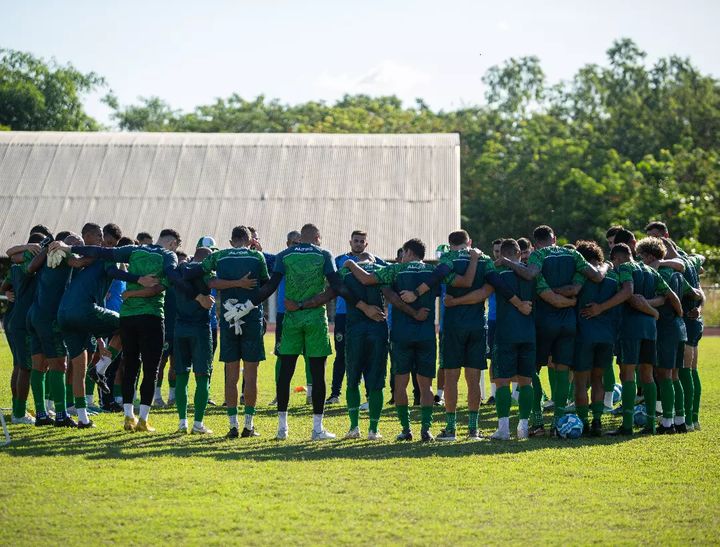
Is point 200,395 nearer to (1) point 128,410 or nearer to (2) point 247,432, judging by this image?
(2) point 247,432

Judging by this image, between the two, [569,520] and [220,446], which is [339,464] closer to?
[220,446]

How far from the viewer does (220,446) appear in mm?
11906

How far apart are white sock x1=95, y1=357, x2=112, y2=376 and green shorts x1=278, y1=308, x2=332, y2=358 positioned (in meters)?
3.53

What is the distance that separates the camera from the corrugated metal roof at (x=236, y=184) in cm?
4072

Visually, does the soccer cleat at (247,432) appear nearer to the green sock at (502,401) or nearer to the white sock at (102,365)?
the green sock at (502,401)

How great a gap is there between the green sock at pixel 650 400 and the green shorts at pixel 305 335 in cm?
376

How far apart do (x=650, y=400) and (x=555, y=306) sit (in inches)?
67.7

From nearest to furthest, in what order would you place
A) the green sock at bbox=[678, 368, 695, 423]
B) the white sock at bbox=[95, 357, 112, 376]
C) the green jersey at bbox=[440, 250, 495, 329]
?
the green jersey at bbox=[440, 250, 495, 329] < the green sock at bbox=[678, 368, 695, 423] < the white sock at bbox=[95, 357, 112, 376]

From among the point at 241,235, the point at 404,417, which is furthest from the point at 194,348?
the point at 404,417

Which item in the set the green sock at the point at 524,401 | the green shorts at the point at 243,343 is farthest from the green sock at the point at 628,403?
the green shorts at the point at 243,343

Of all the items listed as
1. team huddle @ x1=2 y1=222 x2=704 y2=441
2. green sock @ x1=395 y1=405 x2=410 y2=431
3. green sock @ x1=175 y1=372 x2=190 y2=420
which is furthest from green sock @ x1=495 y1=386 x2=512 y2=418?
green sock @ x1=175 y1=372 x2=190 y2=420

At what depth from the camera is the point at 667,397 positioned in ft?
42.8

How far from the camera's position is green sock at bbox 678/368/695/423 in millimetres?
13523

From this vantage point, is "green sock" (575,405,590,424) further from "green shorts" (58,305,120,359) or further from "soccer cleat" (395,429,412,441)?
"green shorts" (58,305,120,359)
